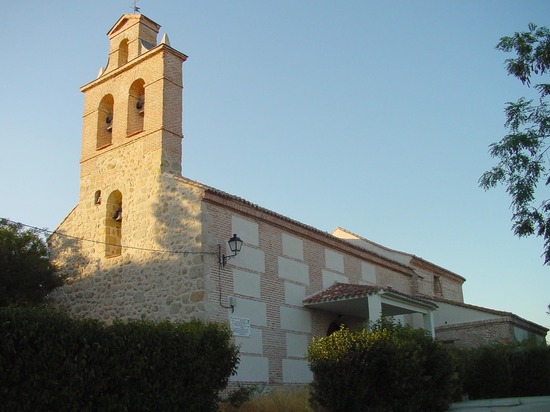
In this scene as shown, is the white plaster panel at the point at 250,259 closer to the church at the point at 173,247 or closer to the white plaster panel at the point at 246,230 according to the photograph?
the church at the point at 173,247

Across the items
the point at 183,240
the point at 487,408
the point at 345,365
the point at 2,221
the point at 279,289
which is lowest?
the point at 487,408

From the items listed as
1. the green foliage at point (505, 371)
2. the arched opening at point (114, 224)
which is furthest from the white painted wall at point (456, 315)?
the arched opening at point (114, 224)

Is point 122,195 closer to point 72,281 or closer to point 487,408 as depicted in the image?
point 72,281

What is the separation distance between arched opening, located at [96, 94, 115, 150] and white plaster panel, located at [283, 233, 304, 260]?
602cm

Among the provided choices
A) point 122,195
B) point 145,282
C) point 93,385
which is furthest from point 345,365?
point 122,195

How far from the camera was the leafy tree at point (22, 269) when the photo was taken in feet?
50.3

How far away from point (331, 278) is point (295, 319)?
257 cm

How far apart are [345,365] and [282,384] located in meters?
4.61

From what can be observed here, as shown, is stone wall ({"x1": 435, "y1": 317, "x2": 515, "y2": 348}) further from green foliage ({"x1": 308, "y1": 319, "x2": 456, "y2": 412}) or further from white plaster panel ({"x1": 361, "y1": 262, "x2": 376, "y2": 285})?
green foliage ({"x1": 308, "y1": 319, "x2": 456, "y2": 412})

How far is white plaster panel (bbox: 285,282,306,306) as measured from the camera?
53.7 ft

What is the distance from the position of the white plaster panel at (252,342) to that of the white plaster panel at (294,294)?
164 centimetres

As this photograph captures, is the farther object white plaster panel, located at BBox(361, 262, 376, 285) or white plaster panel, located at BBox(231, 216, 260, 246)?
white plaster panel, located at BBox(361, 262, 376, 285)

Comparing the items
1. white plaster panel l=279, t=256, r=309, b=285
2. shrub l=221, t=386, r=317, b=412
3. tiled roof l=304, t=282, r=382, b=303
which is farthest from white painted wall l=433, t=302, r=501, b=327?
shrub l=221, t=386, r=317, b=412

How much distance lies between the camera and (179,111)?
642 inches
